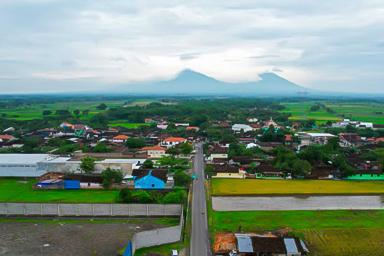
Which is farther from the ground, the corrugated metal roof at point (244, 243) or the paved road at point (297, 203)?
the corrugated metal roof at point (244, 243)

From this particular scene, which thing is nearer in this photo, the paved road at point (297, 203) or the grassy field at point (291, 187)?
the paved road at point (297, 203)

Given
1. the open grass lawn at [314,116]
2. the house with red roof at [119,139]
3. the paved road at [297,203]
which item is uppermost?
the open grass lawn at [314,116]

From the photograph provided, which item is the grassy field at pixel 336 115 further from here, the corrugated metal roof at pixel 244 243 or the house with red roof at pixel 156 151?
the corrugated metal roof at pixel 244 243

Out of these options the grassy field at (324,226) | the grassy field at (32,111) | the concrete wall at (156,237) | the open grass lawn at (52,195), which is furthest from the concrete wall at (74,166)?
the grassy field at (32,111)

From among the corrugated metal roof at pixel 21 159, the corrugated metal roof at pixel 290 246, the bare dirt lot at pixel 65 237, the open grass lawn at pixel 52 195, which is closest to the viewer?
the bare dirt lot at pixel 65 237

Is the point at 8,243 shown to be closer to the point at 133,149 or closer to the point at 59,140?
the point at 133,149

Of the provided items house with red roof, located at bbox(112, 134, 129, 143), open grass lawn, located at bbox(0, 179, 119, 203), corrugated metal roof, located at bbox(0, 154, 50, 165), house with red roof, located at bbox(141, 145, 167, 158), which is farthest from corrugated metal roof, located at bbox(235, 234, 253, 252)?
house with red roof, located at bbox(112, 134, 129, 143)

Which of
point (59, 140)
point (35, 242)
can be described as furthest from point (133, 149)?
point (35, 242)

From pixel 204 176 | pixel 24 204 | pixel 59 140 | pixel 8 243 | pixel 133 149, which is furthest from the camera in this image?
pixel 59 140
